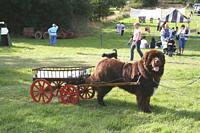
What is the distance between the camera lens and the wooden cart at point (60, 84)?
431 inches

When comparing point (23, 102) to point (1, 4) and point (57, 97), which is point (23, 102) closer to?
point (57, 97)

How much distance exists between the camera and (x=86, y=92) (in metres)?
11.5

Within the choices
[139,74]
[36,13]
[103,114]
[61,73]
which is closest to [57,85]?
[61,73]

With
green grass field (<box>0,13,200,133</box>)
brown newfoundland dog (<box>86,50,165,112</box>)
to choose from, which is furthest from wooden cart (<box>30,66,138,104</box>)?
brown newfoundland dog (<box>86,50,165,112</box>)

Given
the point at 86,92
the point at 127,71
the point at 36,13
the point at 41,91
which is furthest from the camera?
the point at 36,13

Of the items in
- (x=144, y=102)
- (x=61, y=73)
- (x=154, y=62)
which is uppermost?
(x=154, y=62)

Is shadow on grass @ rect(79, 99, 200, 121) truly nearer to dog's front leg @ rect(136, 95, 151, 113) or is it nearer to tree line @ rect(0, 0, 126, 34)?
dog's front leg @ rect(136, 95, 151, 113)

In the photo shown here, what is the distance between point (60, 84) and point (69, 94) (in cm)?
44

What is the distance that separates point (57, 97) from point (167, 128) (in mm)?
3318

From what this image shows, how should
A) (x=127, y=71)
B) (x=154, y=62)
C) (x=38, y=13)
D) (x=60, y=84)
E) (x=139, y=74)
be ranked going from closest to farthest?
(x=154, y=62) < (x=139, y=74) < (x=127, y=71) < (x=60, y=84) < (x=38, y=13)

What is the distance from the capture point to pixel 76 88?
10930mm

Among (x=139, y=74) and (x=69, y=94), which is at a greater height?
(x=139, y=74)

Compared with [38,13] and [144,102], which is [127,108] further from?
[38,13]

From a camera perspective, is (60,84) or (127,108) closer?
(127,108)
